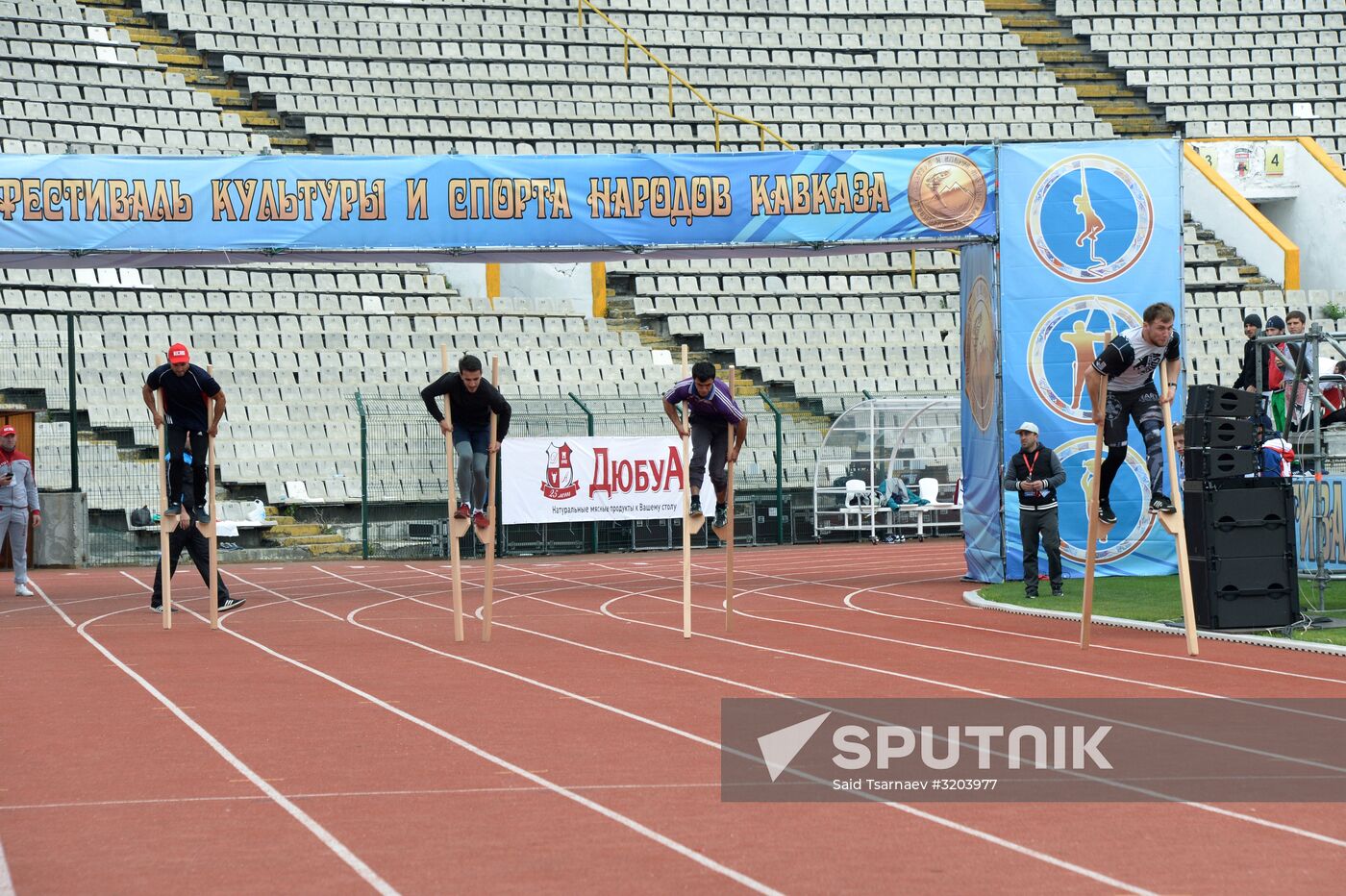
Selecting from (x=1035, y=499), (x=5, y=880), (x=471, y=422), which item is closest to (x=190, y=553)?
(x=471, y=422)

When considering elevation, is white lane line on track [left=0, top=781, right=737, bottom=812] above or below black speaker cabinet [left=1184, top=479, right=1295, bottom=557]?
below

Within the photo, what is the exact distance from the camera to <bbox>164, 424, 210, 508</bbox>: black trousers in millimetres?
14578

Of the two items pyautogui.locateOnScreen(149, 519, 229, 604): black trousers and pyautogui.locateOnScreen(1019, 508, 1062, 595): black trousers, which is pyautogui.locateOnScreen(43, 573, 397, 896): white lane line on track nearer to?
pyautogui.locateOnScreen(149, 519, 229, 604): black trousers

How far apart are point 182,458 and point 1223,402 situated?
8913mm

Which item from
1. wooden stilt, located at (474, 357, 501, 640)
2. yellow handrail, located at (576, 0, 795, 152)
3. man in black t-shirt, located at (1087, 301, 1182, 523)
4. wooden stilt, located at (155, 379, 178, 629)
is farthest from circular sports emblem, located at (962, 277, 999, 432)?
yellow handrail, located at (576, 0, 795, 152)

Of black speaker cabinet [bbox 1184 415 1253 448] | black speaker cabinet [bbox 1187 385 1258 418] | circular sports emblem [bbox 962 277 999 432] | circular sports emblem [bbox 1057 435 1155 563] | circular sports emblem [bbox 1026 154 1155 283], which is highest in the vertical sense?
circular sports emblem [bbox 1026 154 1155 283]

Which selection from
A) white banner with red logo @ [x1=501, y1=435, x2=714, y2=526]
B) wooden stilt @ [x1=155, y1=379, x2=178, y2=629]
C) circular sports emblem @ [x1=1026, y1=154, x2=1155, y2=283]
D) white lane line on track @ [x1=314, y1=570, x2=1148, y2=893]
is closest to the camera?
white lane line on track @ [x1=314, y1=570, x2=1148, y2=893]

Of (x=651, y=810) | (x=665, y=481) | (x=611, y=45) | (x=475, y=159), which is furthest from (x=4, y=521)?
(x=611, y=45)

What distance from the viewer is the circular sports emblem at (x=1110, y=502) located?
1692cm

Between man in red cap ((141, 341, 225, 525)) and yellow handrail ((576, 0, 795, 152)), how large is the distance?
18719 millimetres

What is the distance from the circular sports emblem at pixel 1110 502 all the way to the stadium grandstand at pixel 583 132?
1042cm

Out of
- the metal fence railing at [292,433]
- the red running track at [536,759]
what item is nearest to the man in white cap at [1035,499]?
the red running track at [536,759]

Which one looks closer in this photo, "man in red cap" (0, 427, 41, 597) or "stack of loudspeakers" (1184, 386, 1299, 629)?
"stack of loudspeakers" (1184, 386, 1299, 629)

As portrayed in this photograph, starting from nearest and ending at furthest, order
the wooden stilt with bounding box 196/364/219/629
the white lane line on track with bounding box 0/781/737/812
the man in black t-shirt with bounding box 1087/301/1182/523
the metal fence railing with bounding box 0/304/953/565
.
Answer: the white lane line on track with bounding box 0/781/737/812 < the man in black t-shirt with bounding box 1087/301/1182/523 < the wooden stilt with bounding box 196/364/219/629 < the metal fence railing with bounding box 0/304/953/565
